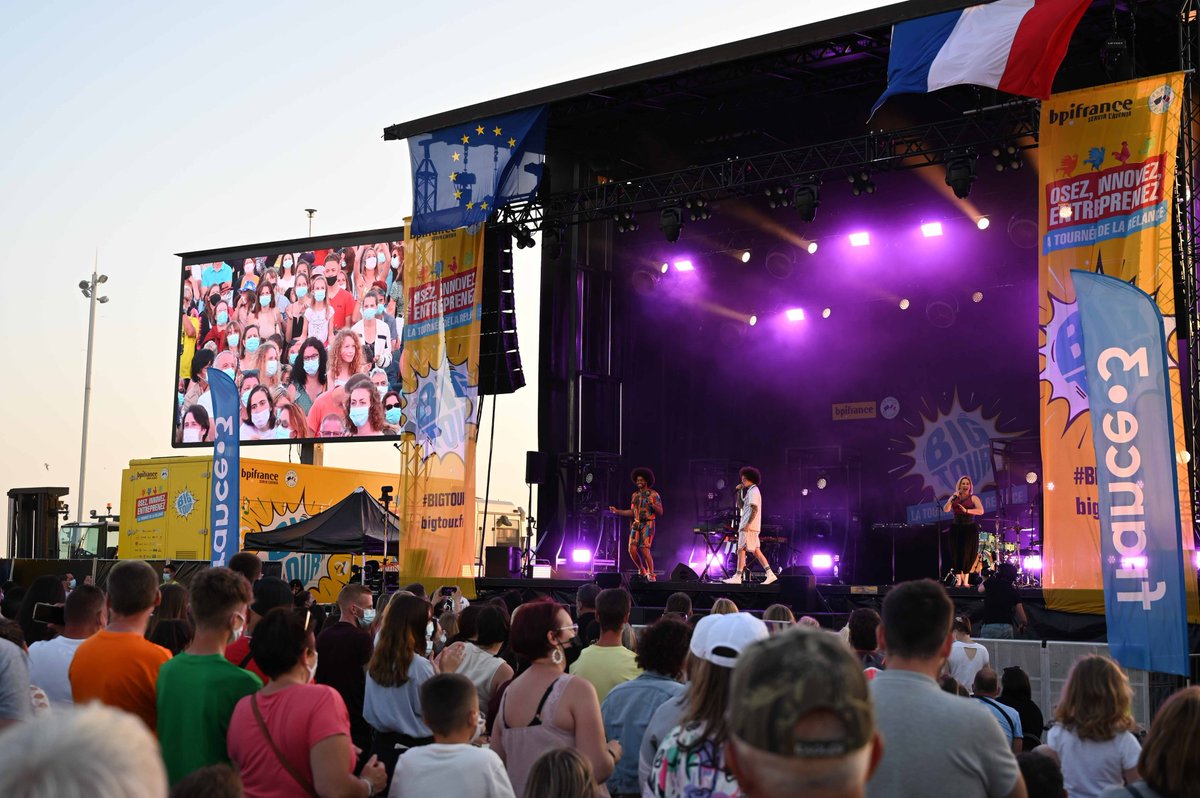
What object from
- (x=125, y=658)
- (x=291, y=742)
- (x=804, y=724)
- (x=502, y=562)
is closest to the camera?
(x=804, y=724)

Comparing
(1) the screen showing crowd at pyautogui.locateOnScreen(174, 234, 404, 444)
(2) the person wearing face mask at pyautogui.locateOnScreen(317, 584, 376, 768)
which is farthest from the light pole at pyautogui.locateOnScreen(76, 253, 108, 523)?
(2) the person wearing face mask at pyautogui.locateOnScreen(317, 584, 376, 768)

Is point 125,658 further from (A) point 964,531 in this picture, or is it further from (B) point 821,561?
(B) point 821,561

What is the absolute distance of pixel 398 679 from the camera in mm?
5199

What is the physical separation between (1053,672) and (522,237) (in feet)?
32.2

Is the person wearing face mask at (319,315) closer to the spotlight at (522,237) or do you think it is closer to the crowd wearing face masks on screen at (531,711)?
the spotlight at (522,237)

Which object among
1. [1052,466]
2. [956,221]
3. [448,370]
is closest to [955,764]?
[1052,466]

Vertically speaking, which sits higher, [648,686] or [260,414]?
[260,414]

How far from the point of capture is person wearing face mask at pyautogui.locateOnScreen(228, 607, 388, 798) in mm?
3576

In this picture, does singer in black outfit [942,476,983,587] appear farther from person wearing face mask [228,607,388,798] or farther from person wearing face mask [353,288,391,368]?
person wearing face mask [353,288,391,368]

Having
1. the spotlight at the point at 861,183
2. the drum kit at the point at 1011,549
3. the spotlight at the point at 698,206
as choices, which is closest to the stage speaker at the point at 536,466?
the spotlight at the point at 698,206

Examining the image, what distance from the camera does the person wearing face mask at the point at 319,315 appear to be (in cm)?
2495

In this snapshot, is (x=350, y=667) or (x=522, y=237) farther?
(x=522, y=237)

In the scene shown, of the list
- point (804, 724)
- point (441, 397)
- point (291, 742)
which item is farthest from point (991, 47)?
point (804, 724)

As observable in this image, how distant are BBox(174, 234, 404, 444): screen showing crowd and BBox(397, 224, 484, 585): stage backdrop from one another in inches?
287
